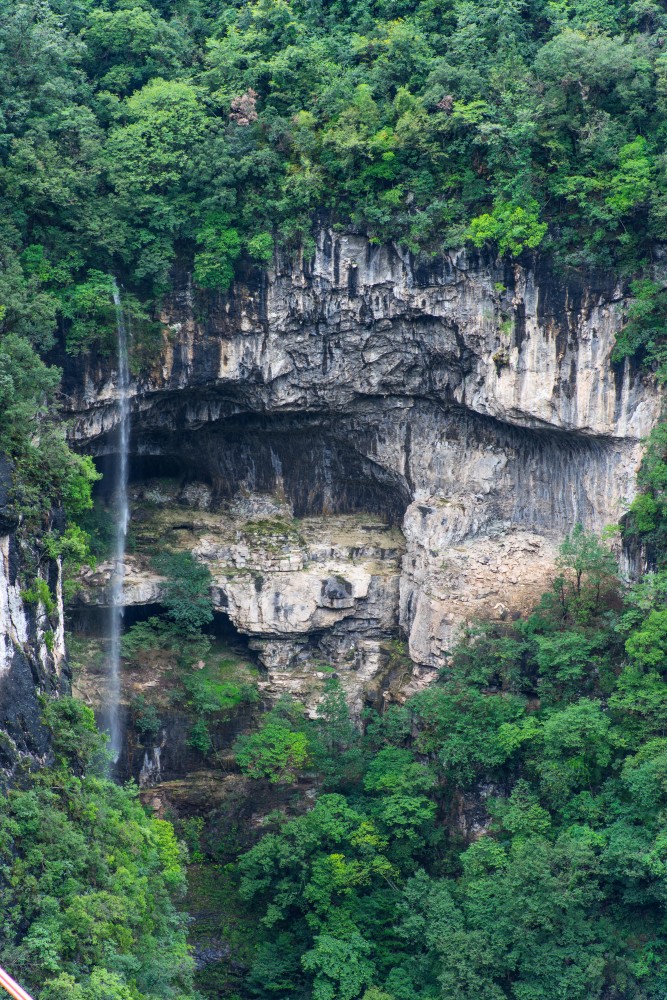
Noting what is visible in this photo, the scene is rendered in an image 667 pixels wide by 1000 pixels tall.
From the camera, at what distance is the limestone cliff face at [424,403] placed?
82.0 ft

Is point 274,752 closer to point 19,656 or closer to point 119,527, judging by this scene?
point 119,527

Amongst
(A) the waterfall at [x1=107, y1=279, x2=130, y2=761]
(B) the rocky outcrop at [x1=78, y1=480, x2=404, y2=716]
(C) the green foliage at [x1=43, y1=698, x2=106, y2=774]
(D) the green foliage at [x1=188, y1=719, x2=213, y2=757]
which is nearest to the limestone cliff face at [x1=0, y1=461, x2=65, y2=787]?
(C) the green foliage at [x1=43, y1=698, x2=106, y2=774]

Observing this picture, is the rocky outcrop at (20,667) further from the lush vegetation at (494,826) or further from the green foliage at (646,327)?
the green foliage at (646,327)

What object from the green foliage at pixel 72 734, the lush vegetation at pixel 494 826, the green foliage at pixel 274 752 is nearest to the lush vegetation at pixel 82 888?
the green foliage at pixel 72 734

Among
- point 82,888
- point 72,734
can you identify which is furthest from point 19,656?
point 82,888

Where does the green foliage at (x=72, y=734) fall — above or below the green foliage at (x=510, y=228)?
below

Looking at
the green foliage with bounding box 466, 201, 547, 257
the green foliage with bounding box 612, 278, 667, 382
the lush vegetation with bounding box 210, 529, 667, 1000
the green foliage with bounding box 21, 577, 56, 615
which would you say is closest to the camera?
the green foliage with bounding box 21, 577, 56, 615

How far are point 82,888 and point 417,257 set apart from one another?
43.9 feet

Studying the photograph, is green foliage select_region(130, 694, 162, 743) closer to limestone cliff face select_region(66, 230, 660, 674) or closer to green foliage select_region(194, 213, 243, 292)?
limestone cliff face select_region(66, 230, 660, 674)

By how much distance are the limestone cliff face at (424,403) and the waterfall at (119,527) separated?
292 millimetres

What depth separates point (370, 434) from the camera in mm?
28203

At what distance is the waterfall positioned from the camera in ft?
84.9

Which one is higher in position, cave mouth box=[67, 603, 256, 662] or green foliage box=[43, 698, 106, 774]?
cave mouth box=[67, 603, 256, 662]

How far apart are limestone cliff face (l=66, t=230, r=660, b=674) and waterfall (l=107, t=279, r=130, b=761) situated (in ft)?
0.96
